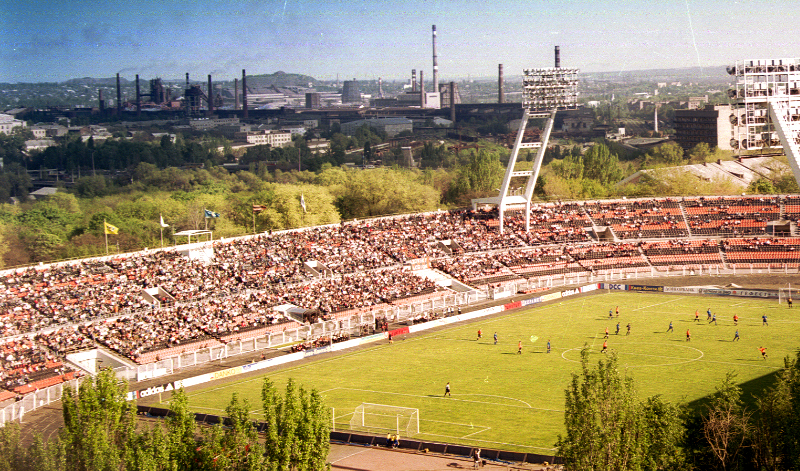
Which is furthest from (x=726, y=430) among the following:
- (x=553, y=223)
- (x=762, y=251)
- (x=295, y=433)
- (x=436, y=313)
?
(x=553, y=223)

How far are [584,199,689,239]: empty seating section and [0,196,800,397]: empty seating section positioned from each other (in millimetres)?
167

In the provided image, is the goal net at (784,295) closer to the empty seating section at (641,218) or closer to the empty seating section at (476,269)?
the empty seating section at (641,218)

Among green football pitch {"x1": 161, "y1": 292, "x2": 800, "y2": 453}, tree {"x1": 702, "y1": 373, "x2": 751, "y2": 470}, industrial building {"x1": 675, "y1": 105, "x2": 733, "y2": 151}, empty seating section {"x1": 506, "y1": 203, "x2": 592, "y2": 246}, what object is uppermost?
industrial building {"x1": 675, "y1": 105, "x2": 733, "y2": 151}

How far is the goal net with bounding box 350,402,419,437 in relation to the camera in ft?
127

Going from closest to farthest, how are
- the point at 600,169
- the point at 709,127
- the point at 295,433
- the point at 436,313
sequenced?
the point at 295,433 → the point at 436,313 → the point at 600,169 → the point at 709,127

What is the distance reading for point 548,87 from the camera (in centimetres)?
8056

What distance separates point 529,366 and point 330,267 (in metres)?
24.5

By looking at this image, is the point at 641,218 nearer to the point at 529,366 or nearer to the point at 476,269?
the point at 476,269

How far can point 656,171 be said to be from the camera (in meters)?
111

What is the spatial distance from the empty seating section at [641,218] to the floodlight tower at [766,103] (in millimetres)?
33763

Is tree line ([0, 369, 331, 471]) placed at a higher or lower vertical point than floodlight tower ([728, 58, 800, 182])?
lower

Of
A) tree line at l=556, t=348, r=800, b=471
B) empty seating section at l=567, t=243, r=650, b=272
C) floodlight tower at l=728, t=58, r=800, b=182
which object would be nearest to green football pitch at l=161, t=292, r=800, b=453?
tree line at l=556, t=348, r=800, b=471

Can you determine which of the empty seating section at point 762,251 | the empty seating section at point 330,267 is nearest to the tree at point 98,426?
the empty seating section at point 330,267

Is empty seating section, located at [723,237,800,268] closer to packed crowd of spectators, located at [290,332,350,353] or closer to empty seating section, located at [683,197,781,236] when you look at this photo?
empty seating section, located at [683,197,781,236]
